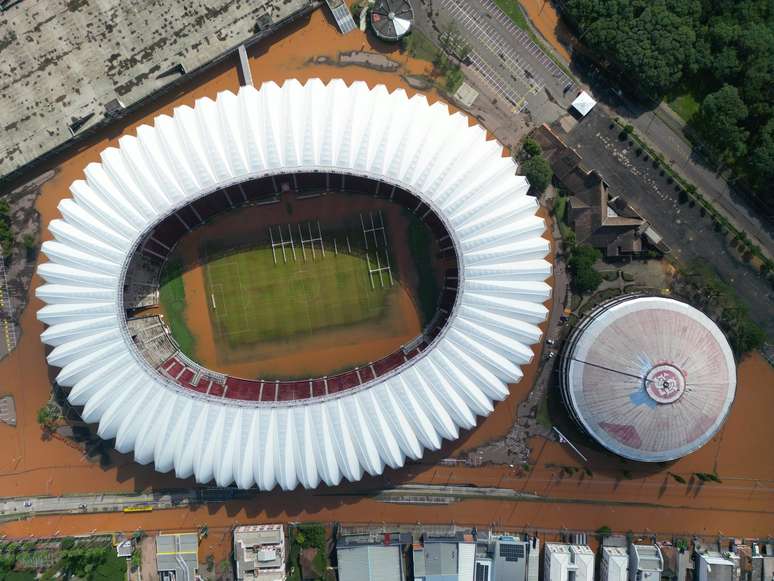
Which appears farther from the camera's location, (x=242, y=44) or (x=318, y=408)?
(x=242, y=44)

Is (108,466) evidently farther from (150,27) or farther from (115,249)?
(150,27)

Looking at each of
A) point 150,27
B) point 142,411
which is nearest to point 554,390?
point 142,411

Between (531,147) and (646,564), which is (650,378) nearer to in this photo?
(646,564)

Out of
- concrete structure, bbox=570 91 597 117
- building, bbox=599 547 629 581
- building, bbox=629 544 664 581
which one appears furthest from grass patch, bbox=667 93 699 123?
building, bbox=599 547 629 581

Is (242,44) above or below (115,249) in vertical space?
above

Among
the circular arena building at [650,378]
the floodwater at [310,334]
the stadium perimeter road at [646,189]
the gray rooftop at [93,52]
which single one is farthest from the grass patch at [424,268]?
the gray rooftop at [93,52]

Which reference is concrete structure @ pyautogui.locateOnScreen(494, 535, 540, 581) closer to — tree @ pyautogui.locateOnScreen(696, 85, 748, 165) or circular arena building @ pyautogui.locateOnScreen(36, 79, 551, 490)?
circular arena building @ pyautogui.locateOnScreen(36, 79, 551, 490)

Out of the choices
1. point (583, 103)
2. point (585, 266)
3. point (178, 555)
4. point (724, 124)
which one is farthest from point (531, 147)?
point (178, 555)
